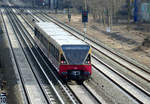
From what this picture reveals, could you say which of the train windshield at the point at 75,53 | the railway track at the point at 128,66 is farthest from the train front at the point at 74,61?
the railway track at the point at 128,66

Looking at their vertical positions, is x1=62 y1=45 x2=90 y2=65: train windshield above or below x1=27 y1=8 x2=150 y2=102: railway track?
above

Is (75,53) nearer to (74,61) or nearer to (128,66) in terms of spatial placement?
(74,61)

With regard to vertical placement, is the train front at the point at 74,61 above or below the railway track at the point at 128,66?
above

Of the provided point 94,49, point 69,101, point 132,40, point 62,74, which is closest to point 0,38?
point 94,49

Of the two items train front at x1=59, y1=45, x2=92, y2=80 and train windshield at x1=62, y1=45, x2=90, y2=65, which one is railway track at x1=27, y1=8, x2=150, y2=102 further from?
train windshield at x1=62, y1=45, x2=90, y2=65

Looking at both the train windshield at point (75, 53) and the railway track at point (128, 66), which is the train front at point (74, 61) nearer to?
the train windshield at point (75, 53)

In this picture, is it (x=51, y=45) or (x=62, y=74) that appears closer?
(x=62, y=74)

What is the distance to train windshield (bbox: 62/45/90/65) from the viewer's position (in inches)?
832

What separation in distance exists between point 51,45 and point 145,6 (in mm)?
46304

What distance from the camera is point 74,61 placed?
69.9 ft

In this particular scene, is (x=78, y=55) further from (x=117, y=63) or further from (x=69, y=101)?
(x=117, y=63)

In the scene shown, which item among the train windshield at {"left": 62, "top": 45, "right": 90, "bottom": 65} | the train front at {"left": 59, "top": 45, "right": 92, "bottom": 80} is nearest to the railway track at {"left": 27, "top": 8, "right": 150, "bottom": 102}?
the train front at {"left": 59, "top": 45, "right": 92, "bottom": 80}

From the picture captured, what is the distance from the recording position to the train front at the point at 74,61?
21.2 m

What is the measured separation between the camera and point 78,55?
21.2 m
